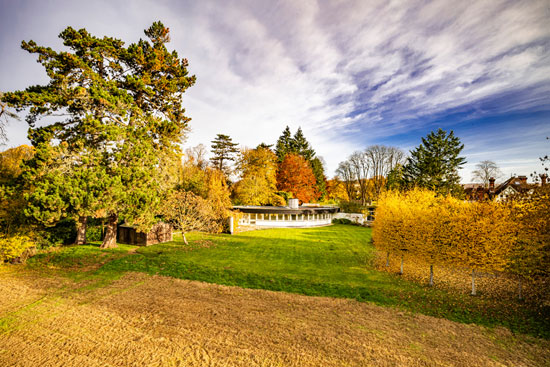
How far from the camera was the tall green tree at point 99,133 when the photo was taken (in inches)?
471

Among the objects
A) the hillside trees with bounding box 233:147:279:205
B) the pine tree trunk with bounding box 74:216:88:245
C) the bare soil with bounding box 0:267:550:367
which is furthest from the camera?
the hillside trees with bounding box 233:147:279:205

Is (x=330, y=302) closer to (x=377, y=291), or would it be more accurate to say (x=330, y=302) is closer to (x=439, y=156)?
(x=377, y=291)

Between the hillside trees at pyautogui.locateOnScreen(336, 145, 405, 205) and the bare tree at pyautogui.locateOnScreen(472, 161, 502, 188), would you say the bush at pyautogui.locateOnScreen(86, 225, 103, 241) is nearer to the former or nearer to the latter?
the hillside trees at pyautogui.locateOnScreen(336, 145, 405, 205)

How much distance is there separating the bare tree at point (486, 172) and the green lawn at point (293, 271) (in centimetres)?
4405

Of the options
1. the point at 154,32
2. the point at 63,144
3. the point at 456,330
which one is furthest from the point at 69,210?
the point at 456,330

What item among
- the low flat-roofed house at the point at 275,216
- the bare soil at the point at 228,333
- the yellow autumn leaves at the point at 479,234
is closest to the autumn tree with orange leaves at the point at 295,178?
the low flat-roofed house at the point at 275,216

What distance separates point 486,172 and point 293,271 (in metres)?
53.1

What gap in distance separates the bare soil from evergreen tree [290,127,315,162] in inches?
1776

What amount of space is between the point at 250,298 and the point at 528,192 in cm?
1148

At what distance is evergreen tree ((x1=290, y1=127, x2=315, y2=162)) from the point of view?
52750 millimetres

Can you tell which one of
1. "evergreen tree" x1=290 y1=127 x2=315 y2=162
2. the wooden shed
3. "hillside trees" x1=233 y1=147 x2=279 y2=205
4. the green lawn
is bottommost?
the green lawn

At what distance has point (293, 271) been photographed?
1220 centimetres

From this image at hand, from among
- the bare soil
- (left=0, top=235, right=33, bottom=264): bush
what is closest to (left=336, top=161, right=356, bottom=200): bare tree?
the bare soil

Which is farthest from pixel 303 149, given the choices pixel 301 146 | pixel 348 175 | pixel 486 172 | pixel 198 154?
pixel 486 172
